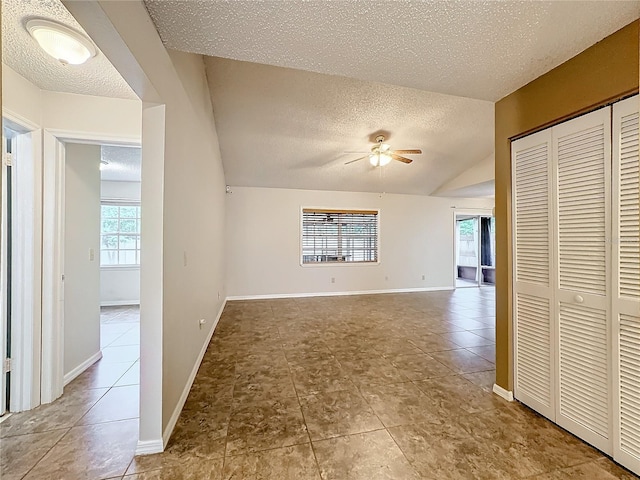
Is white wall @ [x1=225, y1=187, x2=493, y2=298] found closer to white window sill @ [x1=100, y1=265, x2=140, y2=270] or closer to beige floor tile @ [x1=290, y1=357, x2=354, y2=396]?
white window sill @ [x1=100, y1=265, x2=140, y2=270]

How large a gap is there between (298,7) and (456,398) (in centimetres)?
278

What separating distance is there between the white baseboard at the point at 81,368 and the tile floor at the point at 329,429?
0.19 metres

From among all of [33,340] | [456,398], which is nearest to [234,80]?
[33,340]

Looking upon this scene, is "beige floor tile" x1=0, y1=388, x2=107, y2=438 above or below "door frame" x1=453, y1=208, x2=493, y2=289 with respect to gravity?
below

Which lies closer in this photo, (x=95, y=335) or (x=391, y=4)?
(x=391, y=4)

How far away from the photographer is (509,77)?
1.98 m

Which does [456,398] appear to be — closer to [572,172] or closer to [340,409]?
[340,409]

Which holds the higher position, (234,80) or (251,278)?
(234,80)

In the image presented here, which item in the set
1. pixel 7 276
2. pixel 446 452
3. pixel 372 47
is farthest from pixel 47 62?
pixel 446 452

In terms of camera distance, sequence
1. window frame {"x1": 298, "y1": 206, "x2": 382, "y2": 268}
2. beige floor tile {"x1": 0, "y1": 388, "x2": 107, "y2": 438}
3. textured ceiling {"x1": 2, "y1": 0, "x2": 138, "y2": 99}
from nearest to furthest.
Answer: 1. textured ceiling {"x1": 2, "y1": 0, "x2": 138, "y2": 99}
2. beige floor tile {"x1": 0, "y1": 388, "x2": 107, "y2": 438}
3. window frame {"x1": 298, "y1": 206, "x2": 382, "y2": 268}

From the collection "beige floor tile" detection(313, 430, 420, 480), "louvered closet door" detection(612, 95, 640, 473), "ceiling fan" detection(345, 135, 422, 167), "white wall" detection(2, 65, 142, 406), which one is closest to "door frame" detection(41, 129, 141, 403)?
"white wall" detection(2, 65, 142, 406)

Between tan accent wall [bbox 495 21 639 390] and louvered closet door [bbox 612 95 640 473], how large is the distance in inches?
6.2

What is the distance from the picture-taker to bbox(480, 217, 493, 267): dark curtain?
7.65m

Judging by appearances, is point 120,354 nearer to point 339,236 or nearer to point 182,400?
point 182,400
